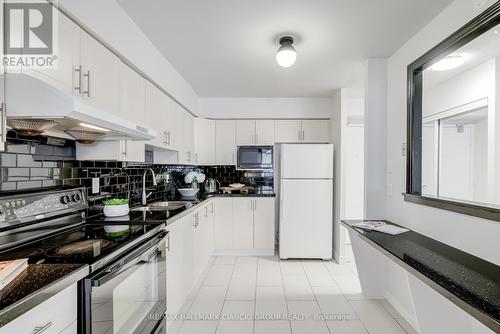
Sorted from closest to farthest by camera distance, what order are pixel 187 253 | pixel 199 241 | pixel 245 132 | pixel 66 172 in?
pixel 66 172 < pixel 187 253 < pixel 199 241 < pixel 245 132

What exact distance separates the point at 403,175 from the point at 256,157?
7.08 ft

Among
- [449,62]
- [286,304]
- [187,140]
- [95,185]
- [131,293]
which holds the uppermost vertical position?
[449,62]

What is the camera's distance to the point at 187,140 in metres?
3.59

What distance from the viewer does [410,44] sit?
231 cm

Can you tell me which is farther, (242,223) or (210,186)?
(210,186)

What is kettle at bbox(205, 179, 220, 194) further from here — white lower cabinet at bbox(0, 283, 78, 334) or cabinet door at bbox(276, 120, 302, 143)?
white lower cabinet at bbox(0, 283, 78, 334)

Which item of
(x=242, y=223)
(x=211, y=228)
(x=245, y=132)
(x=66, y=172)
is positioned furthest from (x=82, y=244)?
(x=245, y=132)

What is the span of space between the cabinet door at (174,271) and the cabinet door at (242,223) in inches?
62.6

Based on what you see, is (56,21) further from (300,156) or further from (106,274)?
(300,156)

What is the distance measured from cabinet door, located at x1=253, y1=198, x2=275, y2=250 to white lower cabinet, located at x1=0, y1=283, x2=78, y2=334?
9.83ft

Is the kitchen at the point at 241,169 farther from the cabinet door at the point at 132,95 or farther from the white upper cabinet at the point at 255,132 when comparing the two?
the white upper cabinet at the point at 255,132

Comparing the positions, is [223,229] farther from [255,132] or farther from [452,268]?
[452,268]

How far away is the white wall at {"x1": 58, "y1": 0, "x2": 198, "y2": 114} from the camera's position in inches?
59.7

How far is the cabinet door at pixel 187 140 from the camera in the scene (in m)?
3.40
